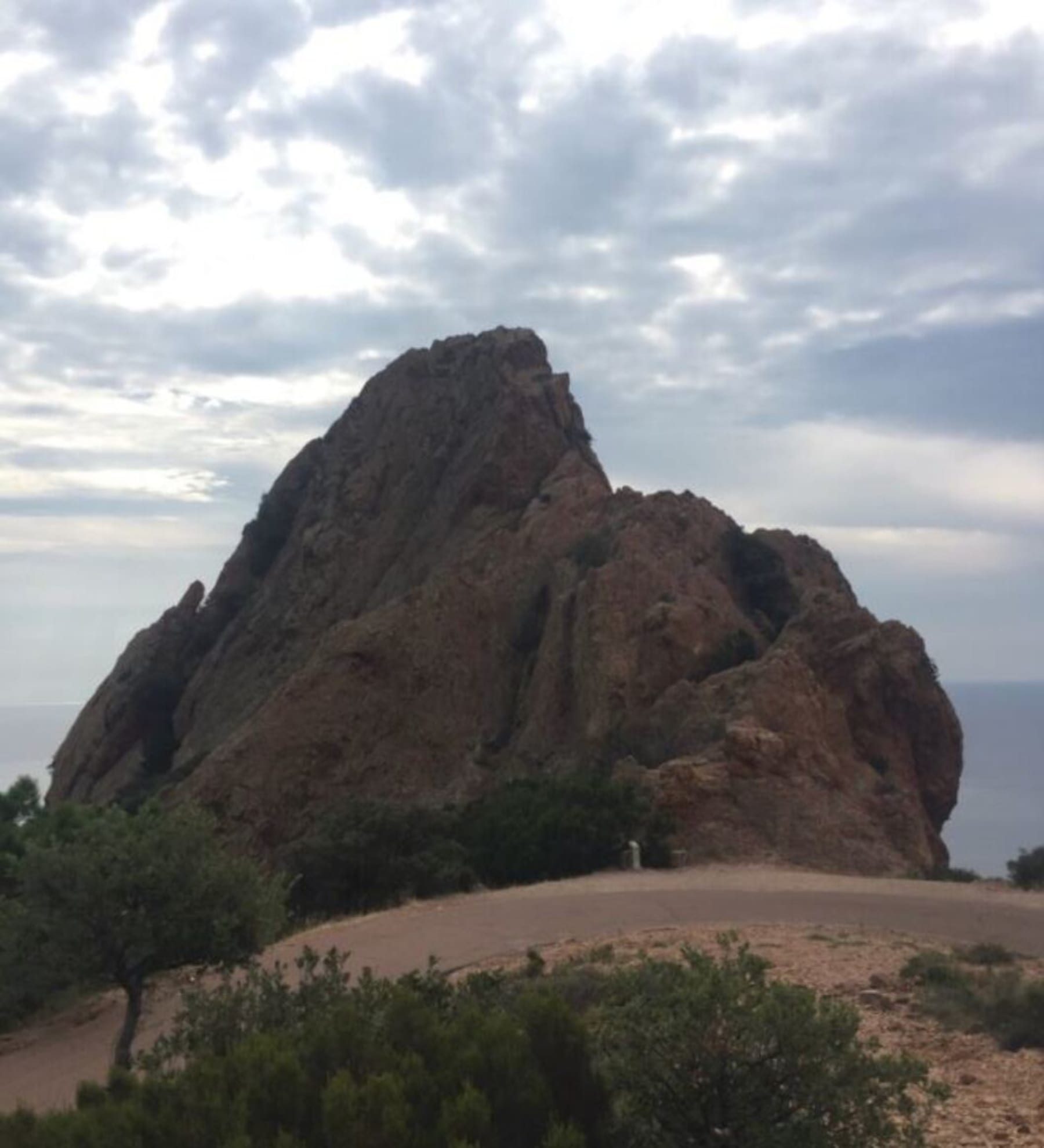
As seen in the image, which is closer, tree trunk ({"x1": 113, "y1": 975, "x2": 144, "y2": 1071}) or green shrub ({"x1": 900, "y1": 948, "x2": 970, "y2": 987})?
green shrub ({"x1": 900, "y1": 948, "x2": 970, "y2": 987})

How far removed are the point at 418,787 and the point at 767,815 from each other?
10871mm

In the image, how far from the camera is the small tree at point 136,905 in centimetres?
1334

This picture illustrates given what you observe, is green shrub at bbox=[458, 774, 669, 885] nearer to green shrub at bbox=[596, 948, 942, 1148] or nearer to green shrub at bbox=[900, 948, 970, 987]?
green shrub at bbox=[900, 948, 970, 987]

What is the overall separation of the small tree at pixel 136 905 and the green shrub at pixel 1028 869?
43.7 feet

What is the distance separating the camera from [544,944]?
16281 mm

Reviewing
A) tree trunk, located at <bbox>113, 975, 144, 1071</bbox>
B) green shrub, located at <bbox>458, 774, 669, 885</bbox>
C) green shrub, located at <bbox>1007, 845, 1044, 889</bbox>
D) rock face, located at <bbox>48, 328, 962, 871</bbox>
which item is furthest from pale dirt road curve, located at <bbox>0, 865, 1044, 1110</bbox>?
rock face, located at <bbox>48, 328, 962, 871</bbox>

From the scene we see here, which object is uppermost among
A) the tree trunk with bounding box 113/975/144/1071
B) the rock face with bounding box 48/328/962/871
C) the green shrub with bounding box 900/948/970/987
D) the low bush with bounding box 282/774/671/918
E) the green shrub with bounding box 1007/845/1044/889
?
the rock face with bounding box 48/328/962/871

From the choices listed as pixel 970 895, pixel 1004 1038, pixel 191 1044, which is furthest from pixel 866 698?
pixel 191 1044

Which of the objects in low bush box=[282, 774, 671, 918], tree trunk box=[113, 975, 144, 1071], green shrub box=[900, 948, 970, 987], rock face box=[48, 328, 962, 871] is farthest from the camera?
rock face box=[48, 328, 962, 871]

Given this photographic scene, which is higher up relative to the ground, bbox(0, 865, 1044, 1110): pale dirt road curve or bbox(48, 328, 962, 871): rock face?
bbox(48, 328, 962, 871): rock face

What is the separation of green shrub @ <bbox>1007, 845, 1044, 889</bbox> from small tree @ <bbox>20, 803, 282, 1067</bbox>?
13.3m

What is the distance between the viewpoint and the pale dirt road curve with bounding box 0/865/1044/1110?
1546 centimetres

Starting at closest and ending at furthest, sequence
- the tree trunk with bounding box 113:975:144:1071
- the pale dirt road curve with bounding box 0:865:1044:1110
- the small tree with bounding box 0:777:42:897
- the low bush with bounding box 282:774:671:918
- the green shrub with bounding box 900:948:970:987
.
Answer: the green shrub with bounding box 900:948:970:987 < the tree trunk with bounding box 113:975:144:1071 < the pale dirt road curve with bounding box 0:865:1044:1110 < the small tree with bounding box 0:777:42:897 < the low bush with bounding box 282:774:671:918

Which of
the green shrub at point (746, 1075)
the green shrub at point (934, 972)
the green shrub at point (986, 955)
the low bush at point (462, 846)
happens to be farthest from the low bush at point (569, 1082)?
the low bush at point (462, 846)
